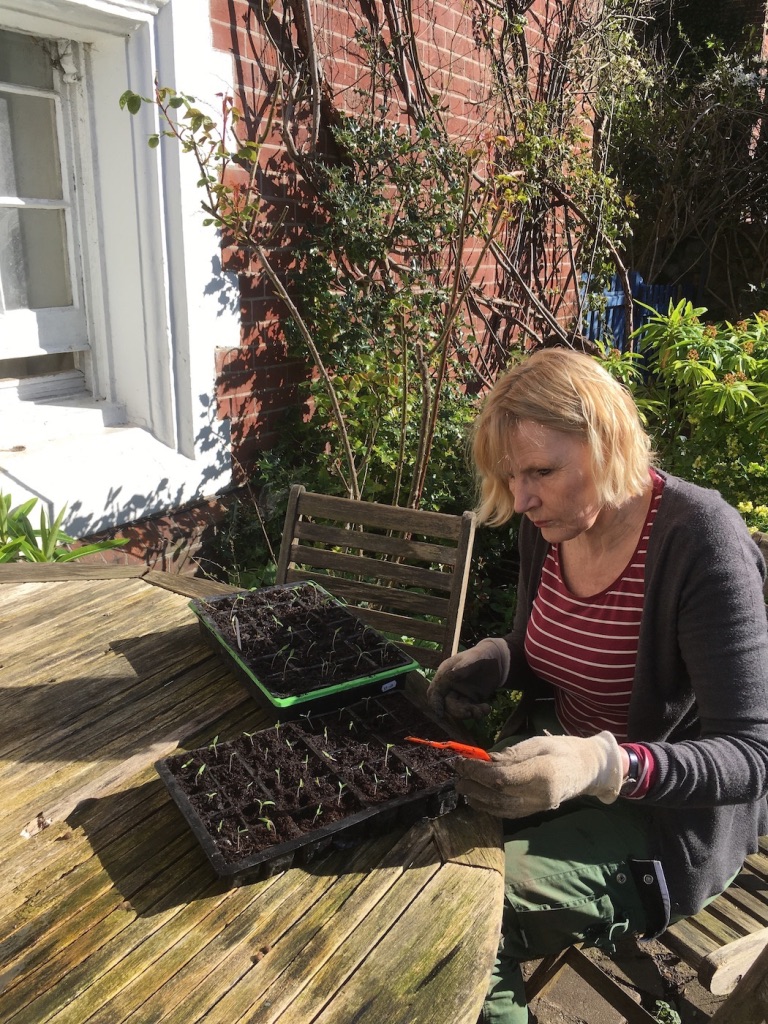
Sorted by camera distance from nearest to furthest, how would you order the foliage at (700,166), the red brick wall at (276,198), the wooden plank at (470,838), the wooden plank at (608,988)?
the wooden plank at (470,838)
the wooden plank at (608,988)
the red brick wall at (276,198)
the foliage at (700,166)

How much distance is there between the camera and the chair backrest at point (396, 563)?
2270 mm

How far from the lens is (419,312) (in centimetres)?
396

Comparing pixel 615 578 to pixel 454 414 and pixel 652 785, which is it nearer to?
pixel 652 785

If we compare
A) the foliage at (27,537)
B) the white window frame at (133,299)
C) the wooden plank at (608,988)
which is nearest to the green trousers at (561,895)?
the wooden plank at (608,988)

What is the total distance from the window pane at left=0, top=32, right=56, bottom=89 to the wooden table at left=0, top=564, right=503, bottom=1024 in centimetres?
244

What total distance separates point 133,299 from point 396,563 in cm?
174

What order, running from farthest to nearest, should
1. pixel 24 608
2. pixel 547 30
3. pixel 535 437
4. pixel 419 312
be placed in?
pixel 547 30, pixel 419 312, pixel 24 608, pixel 535 437

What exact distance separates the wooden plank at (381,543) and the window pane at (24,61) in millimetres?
2015

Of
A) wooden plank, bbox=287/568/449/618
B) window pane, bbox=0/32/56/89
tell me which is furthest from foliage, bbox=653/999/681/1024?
window pane, bbox=0/32/56/89

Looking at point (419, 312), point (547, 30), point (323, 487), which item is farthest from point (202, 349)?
point (547, 30)

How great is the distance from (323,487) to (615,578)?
2.15m

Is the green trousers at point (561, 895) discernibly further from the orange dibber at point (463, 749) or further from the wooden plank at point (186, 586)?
the wooden plank at point (186, 586)

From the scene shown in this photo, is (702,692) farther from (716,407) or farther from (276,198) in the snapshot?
(276,198)

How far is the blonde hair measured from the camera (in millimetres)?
1567
